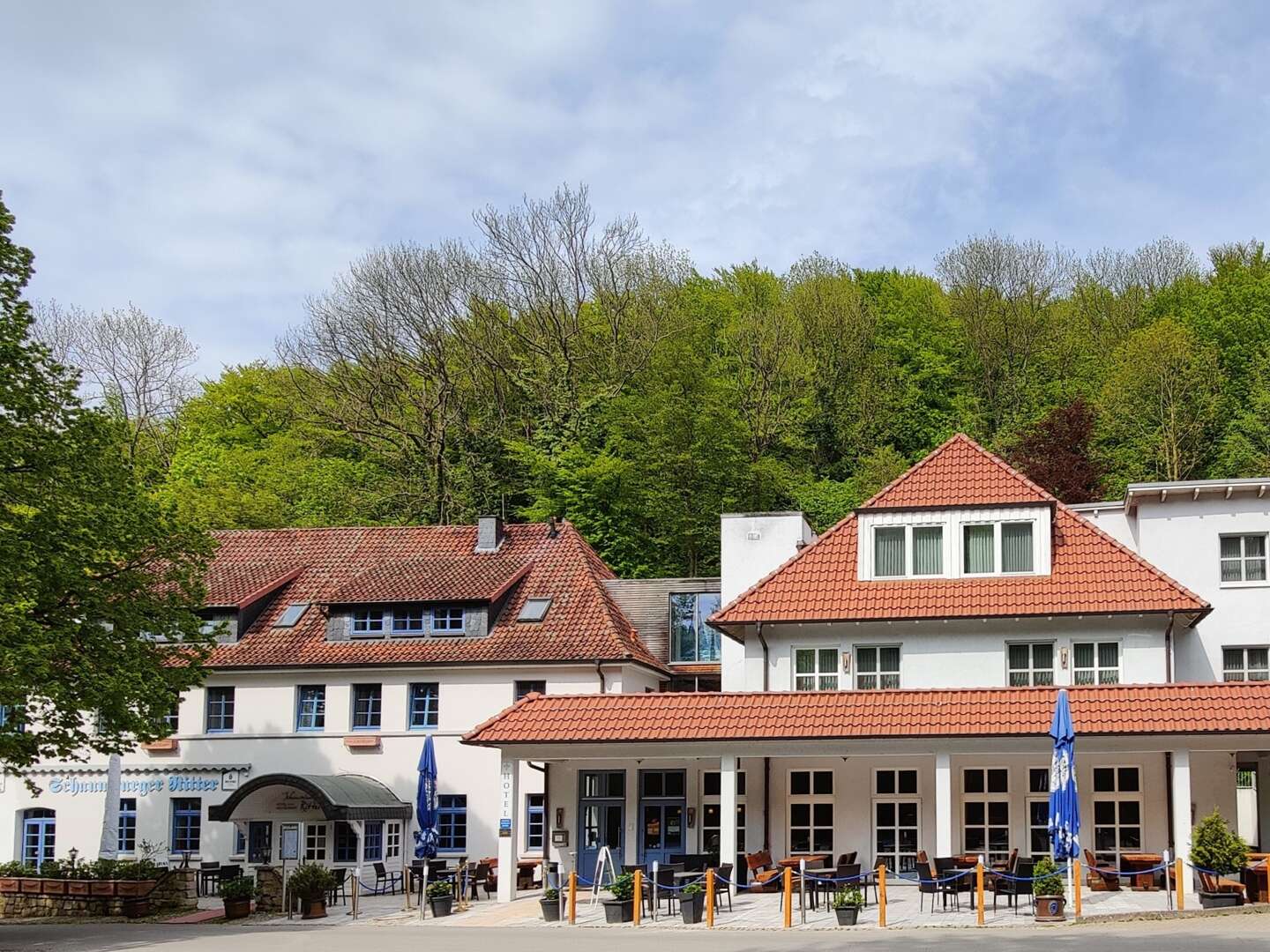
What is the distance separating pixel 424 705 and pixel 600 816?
6.73 metres

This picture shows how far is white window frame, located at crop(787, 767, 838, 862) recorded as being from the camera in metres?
32.8

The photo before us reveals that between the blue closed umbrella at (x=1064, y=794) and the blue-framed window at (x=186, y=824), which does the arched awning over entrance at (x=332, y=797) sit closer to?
the blue-framed window at (x=186, y=824)

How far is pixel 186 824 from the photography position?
3903 cm

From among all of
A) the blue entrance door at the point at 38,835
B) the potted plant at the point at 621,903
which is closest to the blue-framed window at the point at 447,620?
the blue entrance door at the point at 38,835

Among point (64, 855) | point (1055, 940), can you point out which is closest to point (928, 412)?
point (64, 855)

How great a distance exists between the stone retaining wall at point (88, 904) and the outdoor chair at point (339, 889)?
293 cm

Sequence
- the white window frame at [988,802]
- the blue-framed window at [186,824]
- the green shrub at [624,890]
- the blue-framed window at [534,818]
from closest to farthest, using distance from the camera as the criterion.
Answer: the green shrub at [624,890] < the white window frame at [988,802] < the blue-framed window at [534,818] < the blue-framed window at [186,824]

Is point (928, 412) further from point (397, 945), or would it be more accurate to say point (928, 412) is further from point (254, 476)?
point (397, 945)

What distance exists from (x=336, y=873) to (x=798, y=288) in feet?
124

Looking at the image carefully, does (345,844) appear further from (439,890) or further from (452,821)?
(439,890)

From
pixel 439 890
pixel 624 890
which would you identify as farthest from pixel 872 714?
pixel 439 890

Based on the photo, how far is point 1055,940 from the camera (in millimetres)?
20953

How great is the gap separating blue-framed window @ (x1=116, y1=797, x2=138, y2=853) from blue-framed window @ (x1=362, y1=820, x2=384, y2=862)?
6.66m

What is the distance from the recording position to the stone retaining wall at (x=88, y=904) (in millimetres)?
32062
